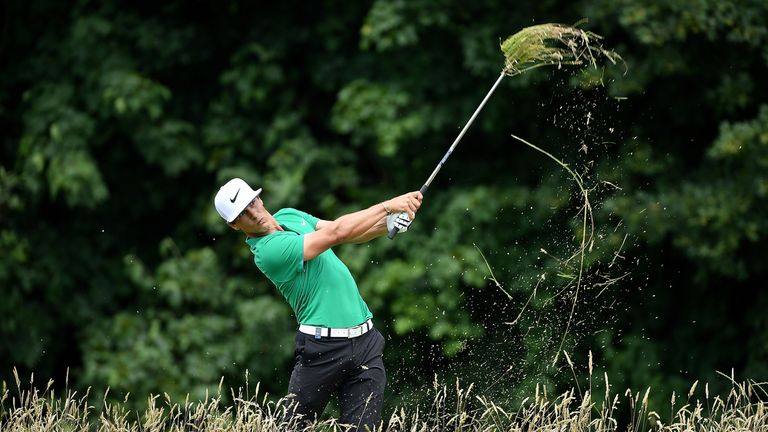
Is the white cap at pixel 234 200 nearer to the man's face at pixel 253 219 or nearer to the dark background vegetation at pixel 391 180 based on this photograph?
the man's face at pixel 253 219

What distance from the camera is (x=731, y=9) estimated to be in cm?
928

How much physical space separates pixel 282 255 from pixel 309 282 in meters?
0.20

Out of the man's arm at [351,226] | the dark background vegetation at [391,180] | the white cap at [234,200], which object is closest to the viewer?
the man's arm at [351,226]

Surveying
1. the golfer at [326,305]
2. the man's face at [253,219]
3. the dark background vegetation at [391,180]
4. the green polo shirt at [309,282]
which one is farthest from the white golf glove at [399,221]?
the dark background vegetation at [391,180]

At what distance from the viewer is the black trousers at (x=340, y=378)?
5152 mm

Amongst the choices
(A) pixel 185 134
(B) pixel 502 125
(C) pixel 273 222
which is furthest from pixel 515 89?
(C) pixel 273 222

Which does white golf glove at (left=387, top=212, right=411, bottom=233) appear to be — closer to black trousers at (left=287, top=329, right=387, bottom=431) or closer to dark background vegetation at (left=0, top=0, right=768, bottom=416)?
black trousers at (left=287, top=329, right=387, bottom=431)

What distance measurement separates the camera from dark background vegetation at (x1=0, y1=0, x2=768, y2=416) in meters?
9.46

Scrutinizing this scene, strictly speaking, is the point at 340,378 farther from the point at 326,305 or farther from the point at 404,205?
the point at 404,205

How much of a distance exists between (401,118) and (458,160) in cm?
89

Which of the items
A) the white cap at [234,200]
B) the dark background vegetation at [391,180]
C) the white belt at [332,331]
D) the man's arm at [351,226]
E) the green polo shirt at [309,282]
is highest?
the white cap at [234,200]

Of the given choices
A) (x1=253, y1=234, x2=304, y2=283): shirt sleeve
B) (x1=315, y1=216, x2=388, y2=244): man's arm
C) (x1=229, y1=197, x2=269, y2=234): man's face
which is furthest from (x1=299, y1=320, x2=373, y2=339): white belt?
(x1=229, y1=197, x2=269, y2=234): man's face

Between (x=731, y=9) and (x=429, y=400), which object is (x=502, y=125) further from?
(x=429, y=400)

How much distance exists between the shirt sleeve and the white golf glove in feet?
1.27
